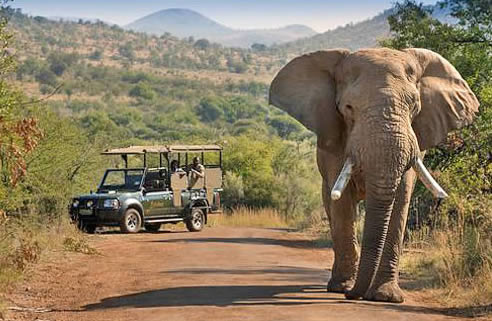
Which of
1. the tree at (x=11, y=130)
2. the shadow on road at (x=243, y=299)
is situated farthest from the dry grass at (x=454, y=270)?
the tree at (x=11, y=130)

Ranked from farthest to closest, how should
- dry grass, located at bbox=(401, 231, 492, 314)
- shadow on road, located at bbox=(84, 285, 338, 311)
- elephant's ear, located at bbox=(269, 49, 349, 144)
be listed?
1. elephant's ear, located at bbox=(269, 49, 349, 144)
2. dry grass, located at bbox=(401, 231, 492, 314)
3. shadow on road, located at bbox=(84, 285, 338, 311)

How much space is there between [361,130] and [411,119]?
1018 millimetres

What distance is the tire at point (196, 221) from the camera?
30547 mm

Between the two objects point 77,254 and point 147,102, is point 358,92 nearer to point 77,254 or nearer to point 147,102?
point 77,254

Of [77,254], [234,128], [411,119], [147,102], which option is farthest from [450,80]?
[147,102]

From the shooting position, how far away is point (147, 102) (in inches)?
4685

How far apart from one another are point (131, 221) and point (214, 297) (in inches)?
576

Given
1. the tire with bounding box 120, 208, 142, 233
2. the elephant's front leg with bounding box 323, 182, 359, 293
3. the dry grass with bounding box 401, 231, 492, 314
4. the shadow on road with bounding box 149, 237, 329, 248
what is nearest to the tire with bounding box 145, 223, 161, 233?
the tire with bounding box 120, 208, 142, 233

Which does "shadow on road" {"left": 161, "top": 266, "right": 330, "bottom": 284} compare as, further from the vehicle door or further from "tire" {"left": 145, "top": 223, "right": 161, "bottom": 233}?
"tire" {"left": 145, "top": 223, "right": 161, "bottom": 233}

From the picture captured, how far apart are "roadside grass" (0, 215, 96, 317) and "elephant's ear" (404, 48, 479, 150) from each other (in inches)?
223

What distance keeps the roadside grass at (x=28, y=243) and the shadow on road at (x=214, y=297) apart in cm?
149

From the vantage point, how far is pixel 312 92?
14477 millimetres

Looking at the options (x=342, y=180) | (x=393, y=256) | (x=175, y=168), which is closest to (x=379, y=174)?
(x=342, y=180)

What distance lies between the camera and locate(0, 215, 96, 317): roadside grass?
605 inches
